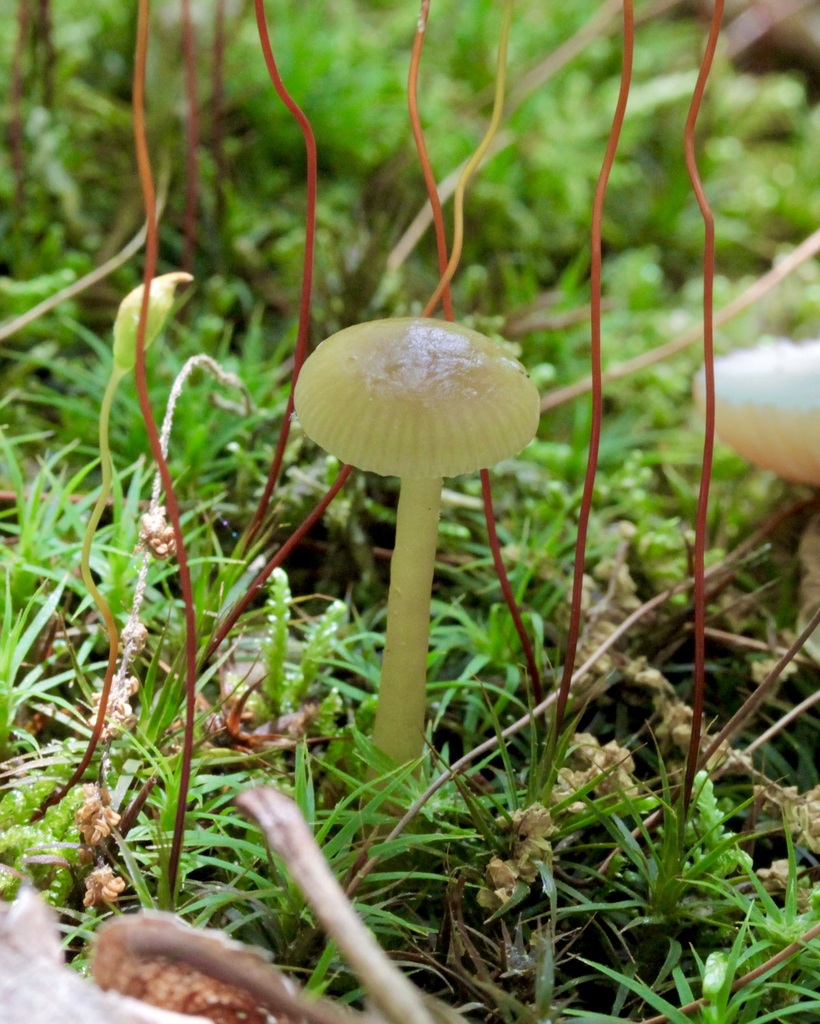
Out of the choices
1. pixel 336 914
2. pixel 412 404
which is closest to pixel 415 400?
pixel 412 404

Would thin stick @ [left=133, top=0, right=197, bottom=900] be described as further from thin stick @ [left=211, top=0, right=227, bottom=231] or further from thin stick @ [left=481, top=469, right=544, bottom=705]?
thin stick @ [left=211, top=0, right=227, bottom=231]

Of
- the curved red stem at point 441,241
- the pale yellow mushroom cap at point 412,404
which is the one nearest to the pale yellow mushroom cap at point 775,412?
the curved red stem at point 441,241

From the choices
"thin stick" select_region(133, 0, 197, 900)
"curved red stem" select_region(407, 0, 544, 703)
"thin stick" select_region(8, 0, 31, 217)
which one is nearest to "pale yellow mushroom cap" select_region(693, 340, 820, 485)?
"curved red stem" select_region(407, 0, 544, 703)

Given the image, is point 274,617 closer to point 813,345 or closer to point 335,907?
point 335,907

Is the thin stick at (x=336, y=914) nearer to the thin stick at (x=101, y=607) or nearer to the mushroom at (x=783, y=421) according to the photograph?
the thin stick at (x=101, y=607)

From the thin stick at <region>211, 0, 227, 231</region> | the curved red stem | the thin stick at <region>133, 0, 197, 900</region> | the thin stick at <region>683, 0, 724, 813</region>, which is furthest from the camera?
the thin stick at <region>211, 0, 227, 231</region>

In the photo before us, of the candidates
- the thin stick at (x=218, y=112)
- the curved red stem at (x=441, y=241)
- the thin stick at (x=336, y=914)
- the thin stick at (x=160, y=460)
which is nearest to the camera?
the thin stick at (x=336, y=914)
